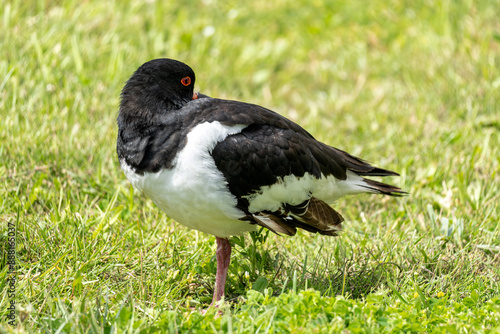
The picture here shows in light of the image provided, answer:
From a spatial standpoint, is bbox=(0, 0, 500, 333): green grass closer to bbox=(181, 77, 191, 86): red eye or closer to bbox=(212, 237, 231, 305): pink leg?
bbox=(212, 237, 231, 305): pink leg

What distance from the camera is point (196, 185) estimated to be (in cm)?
393

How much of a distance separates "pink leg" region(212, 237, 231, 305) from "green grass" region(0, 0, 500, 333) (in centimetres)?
13

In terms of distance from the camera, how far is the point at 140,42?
28.0ft

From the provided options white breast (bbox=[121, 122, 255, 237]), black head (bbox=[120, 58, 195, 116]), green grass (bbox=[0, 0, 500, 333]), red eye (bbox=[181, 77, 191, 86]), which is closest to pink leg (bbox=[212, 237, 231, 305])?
green grass (bbox=[0, 0, 500, 333])

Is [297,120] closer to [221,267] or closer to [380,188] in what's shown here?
[380,188]

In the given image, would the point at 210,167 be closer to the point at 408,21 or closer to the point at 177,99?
the point at 177,99

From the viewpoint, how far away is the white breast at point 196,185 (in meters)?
3.94

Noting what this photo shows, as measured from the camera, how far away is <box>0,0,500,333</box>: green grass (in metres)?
3.83

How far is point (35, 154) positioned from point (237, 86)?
4.12m

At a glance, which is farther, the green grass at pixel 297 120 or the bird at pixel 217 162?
the bird at pixel 217 162

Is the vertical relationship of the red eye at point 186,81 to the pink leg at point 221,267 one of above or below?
above

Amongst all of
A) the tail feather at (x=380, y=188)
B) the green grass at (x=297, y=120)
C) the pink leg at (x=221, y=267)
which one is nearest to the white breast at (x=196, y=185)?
the pink leg at (x=221, y=267)

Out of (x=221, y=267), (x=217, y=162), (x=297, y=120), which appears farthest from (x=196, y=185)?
(x=297, y=120)

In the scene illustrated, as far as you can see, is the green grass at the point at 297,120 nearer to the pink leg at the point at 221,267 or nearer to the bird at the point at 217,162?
the pink leg at the point at 221,267
